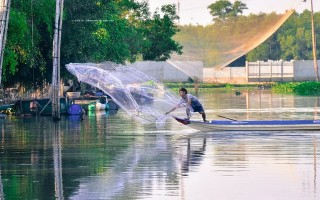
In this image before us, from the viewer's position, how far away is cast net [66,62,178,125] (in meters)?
38.4

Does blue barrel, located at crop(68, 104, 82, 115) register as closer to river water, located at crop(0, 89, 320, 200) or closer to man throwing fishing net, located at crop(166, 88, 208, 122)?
river water, located at crop(0, 89, 320, 200)

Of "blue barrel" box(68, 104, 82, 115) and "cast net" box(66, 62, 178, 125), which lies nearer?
"cast net" box(66, 62, 178, 125)

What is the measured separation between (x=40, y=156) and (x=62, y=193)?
25.8 feet

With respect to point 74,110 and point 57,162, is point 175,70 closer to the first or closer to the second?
point 74,110

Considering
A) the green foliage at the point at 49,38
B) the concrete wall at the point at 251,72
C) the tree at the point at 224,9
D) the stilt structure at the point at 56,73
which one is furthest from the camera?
the tree at the point at 224,9

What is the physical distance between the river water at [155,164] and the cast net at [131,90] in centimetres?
64

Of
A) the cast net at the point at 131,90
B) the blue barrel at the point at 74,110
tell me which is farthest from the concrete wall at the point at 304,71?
the cast net at the point at 131,90

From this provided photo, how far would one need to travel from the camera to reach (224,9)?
19025 centimetres

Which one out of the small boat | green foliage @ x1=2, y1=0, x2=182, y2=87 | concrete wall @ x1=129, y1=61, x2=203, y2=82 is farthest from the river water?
concrete wall @ x1=129, y1=61, x2=203, y2=82

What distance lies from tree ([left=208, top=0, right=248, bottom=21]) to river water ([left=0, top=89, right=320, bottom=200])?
498 feet

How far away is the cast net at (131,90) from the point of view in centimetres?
3838

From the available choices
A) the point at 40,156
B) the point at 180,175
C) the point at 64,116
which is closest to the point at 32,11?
the point at 64,116

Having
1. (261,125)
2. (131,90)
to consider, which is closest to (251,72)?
(131,90)

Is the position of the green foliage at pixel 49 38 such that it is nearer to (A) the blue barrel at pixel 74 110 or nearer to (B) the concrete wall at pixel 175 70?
(A) the blue barrel at pixel 74 110
